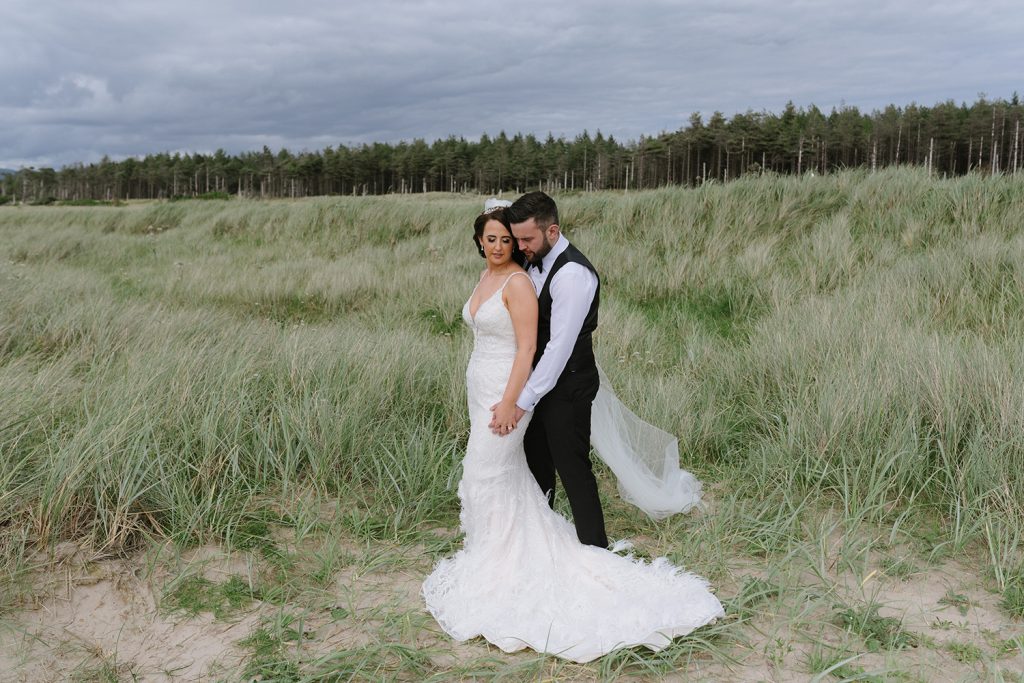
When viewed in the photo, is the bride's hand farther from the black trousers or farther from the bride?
the black trousers

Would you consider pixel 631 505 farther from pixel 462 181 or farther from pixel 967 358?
pixel 462 181

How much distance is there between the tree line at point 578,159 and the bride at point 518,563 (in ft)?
83.9

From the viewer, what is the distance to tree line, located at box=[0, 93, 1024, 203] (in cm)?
5059

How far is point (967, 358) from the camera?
176 inches

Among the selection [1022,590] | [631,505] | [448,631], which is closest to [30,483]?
[448,631]

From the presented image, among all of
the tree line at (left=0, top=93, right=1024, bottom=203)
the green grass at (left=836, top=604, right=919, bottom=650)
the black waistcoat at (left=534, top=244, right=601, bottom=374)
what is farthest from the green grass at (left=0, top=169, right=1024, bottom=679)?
the tree line at (left=0, top=93, right=1024, bottom=203)

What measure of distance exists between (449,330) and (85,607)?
533 centimetres

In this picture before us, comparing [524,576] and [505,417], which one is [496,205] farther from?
[524,576]

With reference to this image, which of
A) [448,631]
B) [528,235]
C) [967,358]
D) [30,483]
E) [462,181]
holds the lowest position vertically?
[448,631]

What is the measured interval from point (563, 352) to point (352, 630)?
1483 millimetres

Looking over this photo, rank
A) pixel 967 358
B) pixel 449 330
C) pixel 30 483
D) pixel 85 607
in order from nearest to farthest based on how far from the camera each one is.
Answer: pixel 85 607 → pixel 30 483 → pixel 967 358 → pixel 449 330

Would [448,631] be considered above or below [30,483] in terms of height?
below

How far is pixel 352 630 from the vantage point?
2904 mm

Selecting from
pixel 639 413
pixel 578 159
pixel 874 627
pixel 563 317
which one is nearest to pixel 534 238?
pixel 563 317
